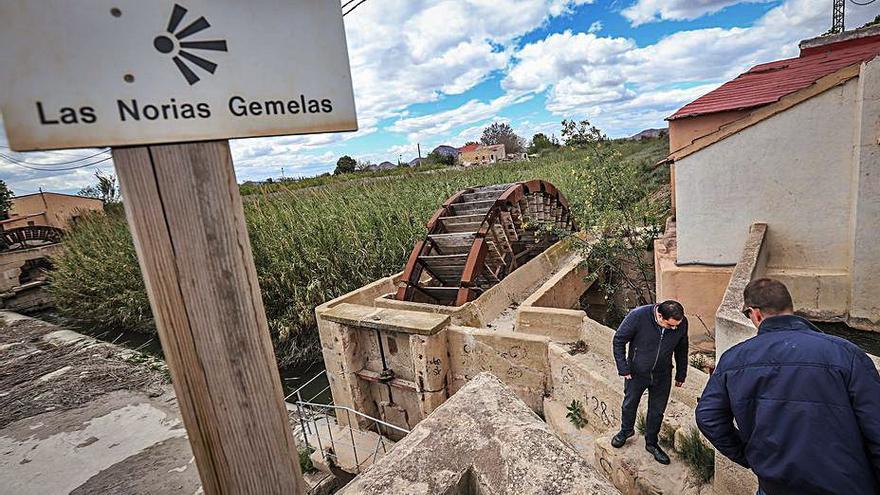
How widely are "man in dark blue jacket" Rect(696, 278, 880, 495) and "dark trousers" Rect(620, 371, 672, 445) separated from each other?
1.33 metres

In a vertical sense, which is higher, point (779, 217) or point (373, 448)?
point (779, 217)

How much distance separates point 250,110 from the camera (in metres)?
1.07

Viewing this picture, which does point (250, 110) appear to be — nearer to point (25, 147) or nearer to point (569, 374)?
point (25, 147)

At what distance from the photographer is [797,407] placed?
6.10 ft

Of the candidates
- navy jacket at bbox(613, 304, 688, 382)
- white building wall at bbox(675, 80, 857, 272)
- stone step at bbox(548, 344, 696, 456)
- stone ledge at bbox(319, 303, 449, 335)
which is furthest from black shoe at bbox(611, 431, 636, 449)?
white building wall at bbox(675, 80, 857, 272)

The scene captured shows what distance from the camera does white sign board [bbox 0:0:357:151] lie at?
0.84m

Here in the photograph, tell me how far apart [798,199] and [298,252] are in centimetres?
938

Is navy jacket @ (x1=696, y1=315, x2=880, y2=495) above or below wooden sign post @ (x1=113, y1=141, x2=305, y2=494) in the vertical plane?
below

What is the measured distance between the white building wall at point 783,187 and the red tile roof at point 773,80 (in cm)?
144

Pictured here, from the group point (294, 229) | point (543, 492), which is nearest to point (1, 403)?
point (294, 229)

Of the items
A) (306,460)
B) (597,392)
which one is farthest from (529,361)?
(306,460)

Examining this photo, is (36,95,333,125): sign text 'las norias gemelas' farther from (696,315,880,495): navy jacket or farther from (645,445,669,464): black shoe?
(645,445,669,464): black shoe

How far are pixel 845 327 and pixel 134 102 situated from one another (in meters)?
6.63

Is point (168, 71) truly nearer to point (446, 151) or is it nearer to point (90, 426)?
point (90, 426)
